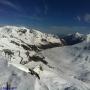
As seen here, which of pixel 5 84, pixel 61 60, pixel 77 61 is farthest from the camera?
pixel 61 60

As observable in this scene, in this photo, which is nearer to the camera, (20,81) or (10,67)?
(20,81)

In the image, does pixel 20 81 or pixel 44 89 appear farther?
pixel 44 89

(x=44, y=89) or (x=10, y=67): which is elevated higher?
(x=10, y=67)

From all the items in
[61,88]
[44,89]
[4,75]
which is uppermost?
[4,75]

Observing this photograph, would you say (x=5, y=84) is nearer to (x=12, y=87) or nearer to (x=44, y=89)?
(x=12, y=87)

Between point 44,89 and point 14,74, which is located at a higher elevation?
point 14,74

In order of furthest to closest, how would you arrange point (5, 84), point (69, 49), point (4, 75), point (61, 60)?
point (69, 49)
point (61, 60)
point (4, 75)
point (5, 84)

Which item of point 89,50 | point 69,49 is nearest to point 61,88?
point 89,50

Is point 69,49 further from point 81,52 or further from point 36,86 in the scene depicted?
point 36,86

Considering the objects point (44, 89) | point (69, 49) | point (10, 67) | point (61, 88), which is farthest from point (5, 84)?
point (69, 49)
